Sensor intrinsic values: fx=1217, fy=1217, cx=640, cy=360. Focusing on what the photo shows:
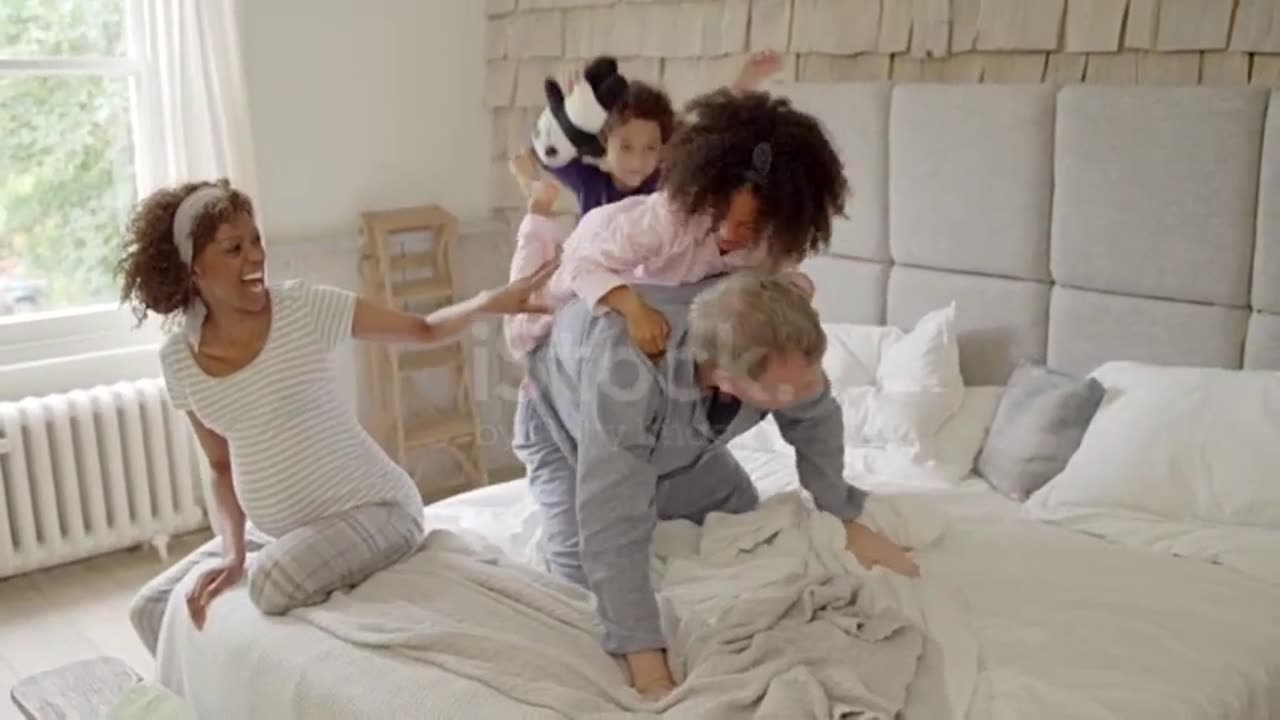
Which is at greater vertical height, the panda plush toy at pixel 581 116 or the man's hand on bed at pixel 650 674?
the panda plush toy at pixel 581 116

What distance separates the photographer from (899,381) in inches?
114

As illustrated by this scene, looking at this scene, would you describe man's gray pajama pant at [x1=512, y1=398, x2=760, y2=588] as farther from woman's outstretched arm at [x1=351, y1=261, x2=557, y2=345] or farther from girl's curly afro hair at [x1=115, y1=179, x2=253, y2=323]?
girl's curly afro hair at [x1=115, y1=179, x2=253, y2=323]

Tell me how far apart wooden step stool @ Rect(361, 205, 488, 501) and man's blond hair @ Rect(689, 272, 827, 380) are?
2.40 metres

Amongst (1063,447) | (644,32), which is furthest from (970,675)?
(644,32)

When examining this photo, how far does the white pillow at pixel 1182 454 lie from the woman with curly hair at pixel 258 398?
1204 mm

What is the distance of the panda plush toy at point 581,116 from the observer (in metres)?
2.50

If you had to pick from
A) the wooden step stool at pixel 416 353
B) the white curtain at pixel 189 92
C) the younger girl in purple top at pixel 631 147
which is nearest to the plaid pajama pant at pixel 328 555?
the younger girl in purple top at pixel 631 147

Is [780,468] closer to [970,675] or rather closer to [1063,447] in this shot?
[1063,447]

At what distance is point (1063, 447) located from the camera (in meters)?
2.62

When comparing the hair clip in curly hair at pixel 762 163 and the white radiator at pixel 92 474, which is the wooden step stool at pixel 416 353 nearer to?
the white radiator at pixel 92 474

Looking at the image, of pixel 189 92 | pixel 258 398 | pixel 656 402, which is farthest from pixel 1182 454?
pixel 189 92

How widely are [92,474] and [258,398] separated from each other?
1730mm

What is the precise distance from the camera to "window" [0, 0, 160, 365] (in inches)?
140

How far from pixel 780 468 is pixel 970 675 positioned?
104 cm
